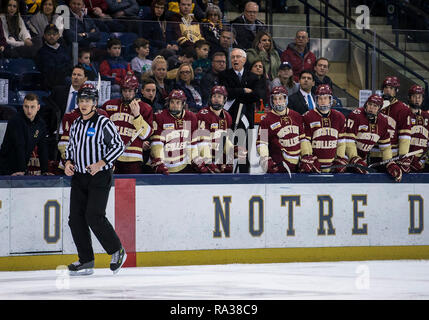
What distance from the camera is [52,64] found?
888 cm

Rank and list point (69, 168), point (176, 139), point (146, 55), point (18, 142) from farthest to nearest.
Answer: point (146, 55) → point (176, 139) → point (18, 142) → point (69, 168)

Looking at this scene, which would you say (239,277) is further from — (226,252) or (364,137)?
(364,137)

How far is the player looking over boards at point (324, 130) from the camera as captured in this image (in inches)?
358

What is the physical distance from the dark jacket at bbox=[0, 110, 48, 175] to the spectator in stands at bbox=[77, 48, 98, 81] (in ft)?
2.90

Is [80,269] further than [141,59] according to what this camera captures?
No

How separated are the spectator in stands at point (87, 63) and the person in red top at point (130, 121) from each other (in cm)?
47

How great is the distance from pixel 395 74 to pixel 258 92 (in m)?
1.91

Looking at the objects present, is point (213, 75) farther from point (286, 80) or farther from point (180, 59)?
point (286, 80)

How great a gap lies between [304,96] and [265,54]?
0.67 meters

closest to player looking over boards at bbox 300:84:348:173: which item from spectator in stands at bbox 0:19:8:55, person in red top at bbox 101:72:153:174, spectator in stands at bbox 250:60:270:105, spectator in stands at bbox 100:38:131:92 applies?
spectator in stands at bbox 250:60:270:105

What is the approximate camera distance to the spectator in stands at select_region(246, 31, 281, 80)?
9.66 meters

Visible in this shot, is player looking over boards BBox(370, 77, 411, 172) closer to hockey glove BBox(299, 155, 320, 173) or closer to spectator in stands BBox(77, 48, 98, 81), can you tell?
hockey glove BBox(299, 155, 320, 173)

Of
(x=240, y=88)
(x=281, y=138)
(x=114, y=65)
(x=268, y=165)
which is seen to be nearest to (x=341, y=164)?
(x=281, y=138)
